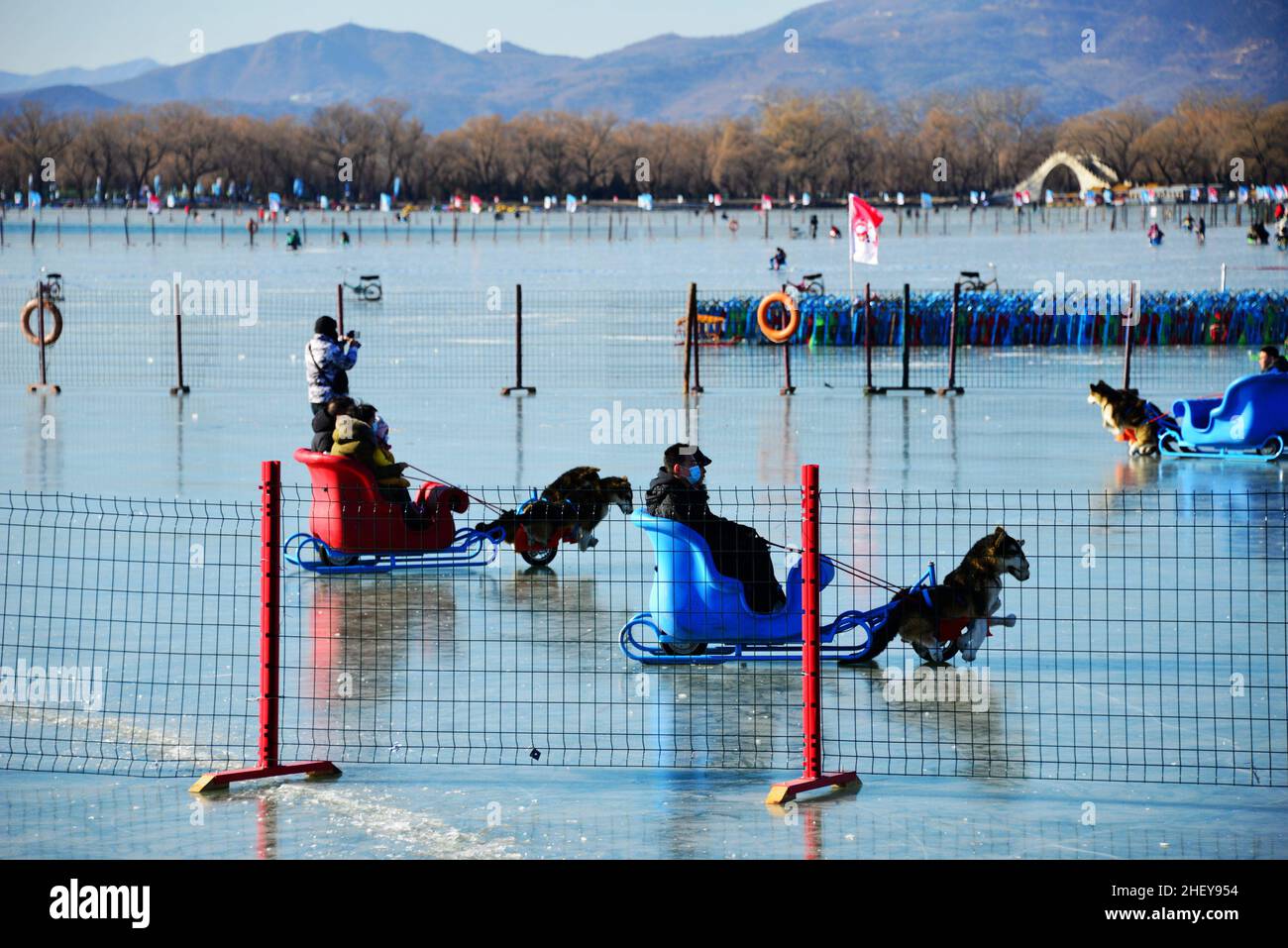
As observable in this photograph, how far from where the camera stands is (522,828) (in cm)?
742

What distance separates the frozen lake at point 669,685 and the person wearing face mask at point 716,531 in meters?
0.50

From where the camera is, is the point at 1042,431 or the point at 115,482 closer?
the point at 115,482

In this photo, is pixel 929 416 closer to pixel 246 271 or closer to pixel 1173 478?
pixel 1173 478

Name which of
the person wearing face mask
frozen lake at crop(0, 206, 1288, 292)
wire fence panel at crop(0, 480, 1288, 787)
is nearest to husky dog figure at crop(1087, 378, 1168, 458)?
wire fence panel at crop(0, 480, 1288, 787)

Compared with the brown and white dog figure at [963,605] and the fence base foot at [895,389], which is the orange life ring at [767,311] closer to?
the fence base foot at [895,389]

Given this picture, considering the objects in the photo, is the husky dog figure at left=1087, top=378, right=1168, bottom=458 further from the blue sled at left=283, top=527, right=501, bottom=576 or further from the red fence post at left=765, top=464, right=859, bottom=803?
the red fence post at left=765, top=464, right=859, bottom=803

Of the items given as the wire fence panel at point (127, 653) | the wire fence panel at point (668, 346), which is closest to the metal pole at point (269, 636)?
the wire fence panel at point (127, 653)

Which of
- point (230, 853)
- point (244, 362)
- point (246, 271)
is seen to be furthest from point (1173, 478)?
point (246, 271)

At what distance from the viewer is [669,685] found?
9898 millimetres

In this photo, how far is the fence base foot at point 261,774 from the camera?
7.90m

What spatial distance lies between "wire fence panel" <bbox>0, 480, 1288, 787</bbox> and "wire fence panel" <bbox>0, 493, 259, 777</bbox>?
0.02 metres

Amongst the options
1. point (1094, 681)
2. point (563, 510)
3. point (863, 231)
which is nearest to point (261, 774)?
point (1094, 681)
